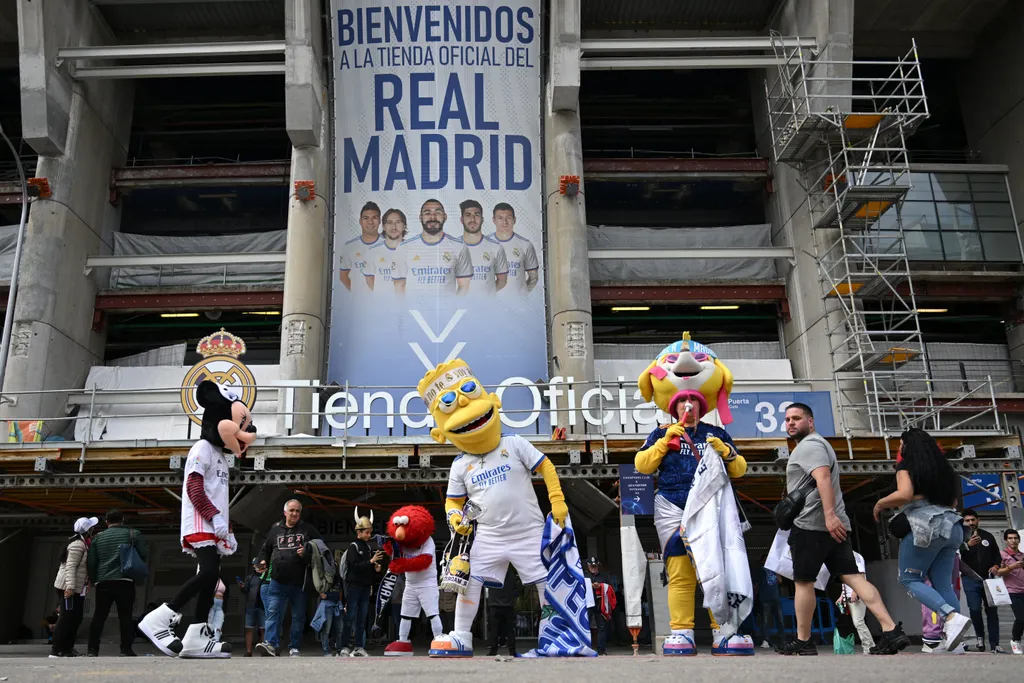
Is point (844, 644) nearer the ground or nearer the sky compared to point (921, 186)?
nearer the ground

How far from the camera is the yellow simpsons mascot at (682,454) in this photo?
6812 mm

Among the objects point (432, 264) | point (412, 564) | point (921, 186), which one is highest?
point (921, 186)

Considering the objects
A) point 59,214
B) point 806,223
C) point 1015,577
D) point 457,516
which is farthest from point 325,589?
point 806,223

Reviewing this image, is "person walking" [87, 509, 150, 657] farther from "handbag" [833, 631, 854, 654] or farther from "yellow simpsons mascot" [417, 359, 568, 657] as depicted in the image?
"handbag" [833, 631, 854, 654]

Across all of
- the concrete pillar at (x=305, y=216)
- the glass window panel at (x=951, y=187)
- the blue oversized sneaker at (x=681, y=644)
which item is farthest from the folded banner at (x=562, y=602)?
the glass window panel at (x=951, y=187)

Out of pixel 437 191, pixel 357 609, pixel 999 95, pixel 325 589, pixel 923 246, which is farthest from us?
pixel 999 95

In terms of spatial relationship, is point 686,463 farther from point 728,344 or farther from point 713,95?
point 713,95

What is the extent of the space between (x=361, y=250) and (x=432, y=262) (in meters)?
1.87

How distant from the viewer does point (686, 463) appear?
23.9 feet

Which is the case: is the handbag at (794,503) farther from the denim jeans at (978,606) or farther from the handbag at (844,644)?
the denim jeans at (978,606)

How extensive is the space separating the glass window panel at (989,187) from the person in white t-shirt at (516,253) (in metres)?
13.5

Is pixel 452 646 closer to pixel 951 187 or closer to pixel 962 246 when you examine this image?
pixel 962 246

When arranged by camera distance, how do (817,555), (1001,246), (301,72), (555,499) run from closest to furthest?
(817,555), (555,499), (301,72), (1001,246)

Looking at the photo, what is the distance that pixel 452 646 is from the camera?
736 cm
